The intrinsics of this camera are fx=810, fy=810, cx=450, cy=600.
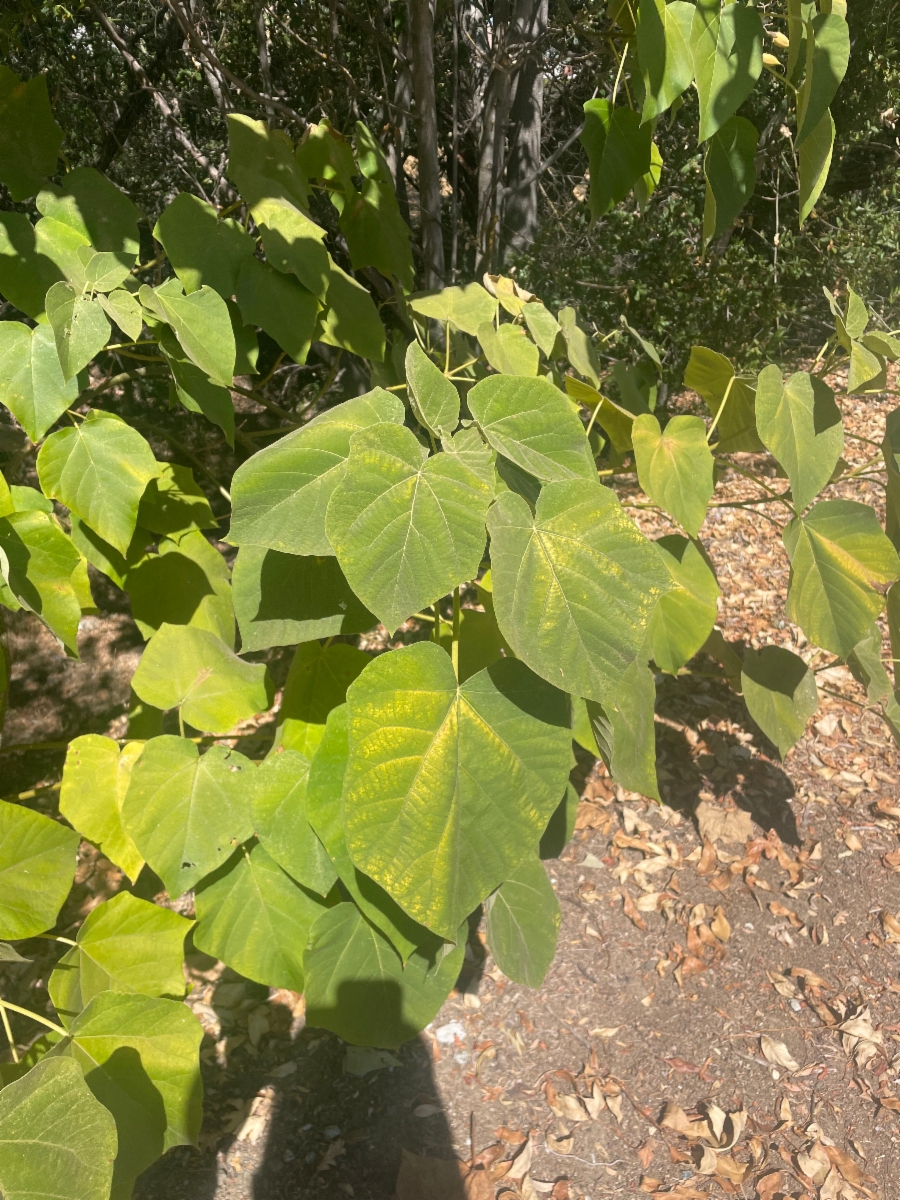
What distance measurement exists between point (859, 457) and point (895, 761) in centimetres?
210

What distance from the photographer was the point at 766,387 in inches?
50.6

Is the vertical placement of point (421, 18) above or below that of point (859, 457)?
above

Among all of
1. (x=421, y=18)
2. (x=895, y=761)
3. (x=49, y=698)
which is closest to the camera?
(x=421, y=18)

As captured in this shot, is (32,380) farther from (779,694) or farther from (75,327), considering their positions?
(779,694)

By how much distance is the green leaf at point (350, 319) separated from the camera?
1.69m

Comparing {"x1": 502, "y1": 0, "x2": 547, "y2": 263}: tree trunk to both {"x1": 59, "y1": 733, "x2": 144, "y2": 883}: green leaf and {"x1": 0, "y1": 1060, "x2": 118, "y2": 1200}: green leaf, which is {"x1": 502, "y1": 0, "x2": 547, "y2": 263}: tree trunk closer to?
{"x1": 59, "y1": 733, "x2": 144, "y2": 883}: green leaf

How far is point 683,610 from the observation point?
1563mm

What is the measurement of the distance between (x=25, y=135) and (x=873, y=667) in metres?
1.89

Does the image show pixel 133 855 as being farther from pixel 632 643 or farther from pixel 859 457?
pixel 859 457

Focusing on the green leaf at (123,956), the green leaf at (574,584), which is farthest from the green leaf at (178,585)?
the green leaf at (574,584)

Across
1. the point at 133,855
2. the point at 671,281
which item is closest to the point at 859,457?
the point at 671,281

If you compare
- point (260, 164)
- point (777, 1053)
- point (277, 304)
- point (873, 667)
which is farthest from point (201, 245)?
point (777, 1053)

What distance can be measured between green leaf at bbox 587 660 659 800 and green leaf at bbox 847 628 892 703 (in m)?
0.58

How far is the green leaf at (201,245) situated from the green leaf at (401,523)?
0.78m
